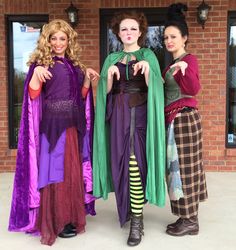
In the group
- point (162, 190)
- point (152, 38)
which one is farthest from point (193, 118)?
point (152, 38)

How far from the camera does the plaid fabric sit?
3.22 meters

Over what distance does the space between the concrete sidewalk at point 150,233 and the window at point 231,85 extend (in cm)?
157

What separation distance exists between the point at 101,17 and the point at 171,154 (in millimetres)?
2997

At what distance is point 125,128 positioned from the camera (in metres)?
3.16

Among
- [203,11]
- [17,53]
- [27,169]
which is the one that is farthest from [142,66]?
[17,53]

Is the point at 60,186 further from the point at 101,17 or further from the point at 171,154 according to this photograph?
the point at 101,17

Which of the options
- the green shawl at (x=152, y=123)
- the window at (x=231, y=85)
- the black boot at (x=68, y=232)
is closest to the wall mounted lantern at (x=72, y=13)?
the window at (x=231, y=85)

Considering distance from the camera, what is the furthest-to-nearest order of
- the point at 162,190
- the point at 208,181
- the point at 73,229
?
1. the point at 208,181
2. the point at 73,229
3. the point at 162,190

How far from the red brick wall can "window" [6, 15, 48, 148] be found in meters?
0.13

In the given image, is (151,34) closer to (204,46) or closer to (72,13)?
(204,46)

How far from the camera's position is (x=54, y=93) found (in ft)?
10.4

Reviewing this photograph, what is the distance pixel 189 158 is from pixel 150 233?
74 centimetres

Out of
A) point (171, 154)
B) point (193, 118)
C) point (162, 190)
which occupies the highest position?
point (193, 118)

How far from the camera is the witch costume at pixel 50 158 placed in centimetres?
320
